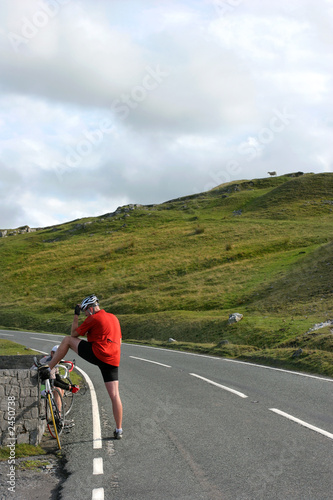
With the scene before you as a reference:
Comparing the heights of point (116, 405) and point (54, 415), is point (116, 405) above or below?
above

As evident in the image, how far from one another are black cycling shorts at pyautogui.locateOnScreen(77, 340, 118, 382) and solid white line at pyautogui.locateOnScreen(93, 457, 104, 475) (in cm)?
146

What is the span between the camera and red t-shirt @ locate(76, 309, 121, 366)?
7.43 m

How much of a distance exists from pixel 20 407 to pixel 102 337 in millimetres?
1675

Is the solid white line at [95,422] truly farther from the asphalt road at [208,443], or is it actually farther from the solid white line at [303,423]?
the solid white line at [303,423]

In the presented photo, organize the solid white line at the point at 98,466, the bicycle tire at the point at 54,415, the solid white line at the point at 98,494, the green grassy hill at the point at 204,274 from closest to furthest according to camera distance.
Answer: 1. the solid white line at the point at 98,494
2. the solid white line at the point at 98,466
3. the bicycle tire at the point at 54,415
4. the green grassy hill at the point at 204,274

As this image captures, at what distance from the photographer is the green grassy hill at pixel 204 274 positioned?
25.3 m

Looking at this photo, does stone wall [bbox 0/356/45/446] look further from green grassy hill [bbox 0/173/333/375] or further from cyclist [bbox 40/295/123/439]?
green grassy hill [bbox 0/173/333/375]

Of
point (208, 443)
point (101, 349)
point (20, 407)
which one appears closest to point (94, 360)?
point (101, 349)

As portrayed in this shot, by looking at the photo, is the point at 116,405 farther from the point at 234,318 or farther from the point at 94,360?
the point at 234,318

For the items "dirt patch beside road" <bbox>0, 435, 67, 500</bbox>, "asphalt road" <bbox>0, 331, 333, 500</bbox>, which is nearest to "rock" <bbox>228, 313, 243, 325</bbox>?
"asphalt road" <bbox>0, 331, 333, 500</bbox>

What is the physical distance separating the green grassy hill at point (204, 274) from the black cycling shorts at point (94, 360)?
9036 millimetres

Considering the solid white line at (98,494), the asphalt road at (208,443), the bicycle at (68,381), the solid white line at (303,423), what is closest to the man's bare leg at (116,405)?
the asphalt road at (208,443)

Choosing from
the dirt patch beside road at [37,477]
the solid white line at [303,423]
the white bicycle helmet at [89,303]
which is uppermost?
the white bicycle helmet at [89,303]

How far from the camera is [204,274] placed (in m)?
48.9
